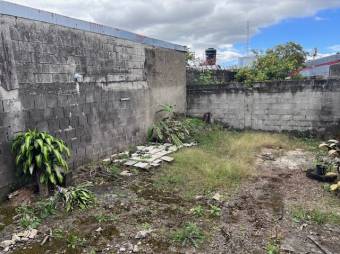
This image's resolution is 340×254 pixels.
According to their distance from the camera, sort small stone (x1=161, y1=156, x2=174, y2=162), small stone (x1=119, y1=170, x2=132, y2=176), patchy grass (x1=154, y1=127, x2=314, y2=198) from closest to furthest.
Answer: patchy grass (x1=154, y1=127, x2=314, y2=198) < small stone (x1=119, y1=170, x2=132, y2=176) < small stone (x1=161, y1=156, x2=174, y2=162)

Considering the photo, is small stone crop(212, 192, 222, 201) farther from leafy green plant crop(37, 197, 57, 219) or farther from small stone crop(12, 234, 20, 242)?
small stone crop(12, 234, 20, 242)

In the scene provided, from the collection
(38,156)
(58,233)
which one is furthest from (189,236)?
(38,156)

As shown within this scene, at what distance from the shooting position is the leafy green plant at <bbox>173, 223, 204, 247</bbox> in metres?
3.05

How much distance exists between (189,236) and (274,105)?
21.7 feet

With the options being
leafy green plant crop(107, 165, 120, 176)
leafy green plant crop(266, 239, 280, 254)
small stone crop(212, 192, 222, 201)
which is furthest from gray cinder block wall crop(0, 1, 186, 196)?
leafy green plant crop(266, 239, 280, 254)

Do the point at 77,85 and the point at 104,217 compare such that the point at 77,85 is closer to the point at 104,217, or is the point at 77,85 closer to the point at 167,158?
the point at 167,158

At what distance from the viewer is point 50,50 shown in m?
4.59

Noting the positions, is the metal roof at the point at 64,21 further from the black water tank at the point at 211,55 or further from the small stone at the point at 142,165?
the black water tank at the point at 211,55

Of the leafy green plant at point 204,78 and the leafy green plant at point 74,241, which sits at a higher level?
the leafy green plant at point 204,78

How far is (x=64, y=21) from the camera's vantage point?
187 inches

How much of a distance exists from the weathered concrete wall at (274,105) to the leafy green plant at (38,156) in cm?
625

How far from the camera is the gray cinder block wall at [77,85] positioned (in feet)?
13.1

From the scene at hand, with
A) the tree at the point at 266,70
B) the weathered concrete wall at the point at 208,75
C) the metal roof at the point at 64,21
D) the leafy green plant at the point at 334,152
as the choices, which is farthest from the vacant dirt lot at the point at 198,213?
the tree at the point at 266,70

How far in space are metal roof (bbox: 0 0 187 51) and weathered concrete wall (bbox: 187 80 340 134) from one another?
123 inches
